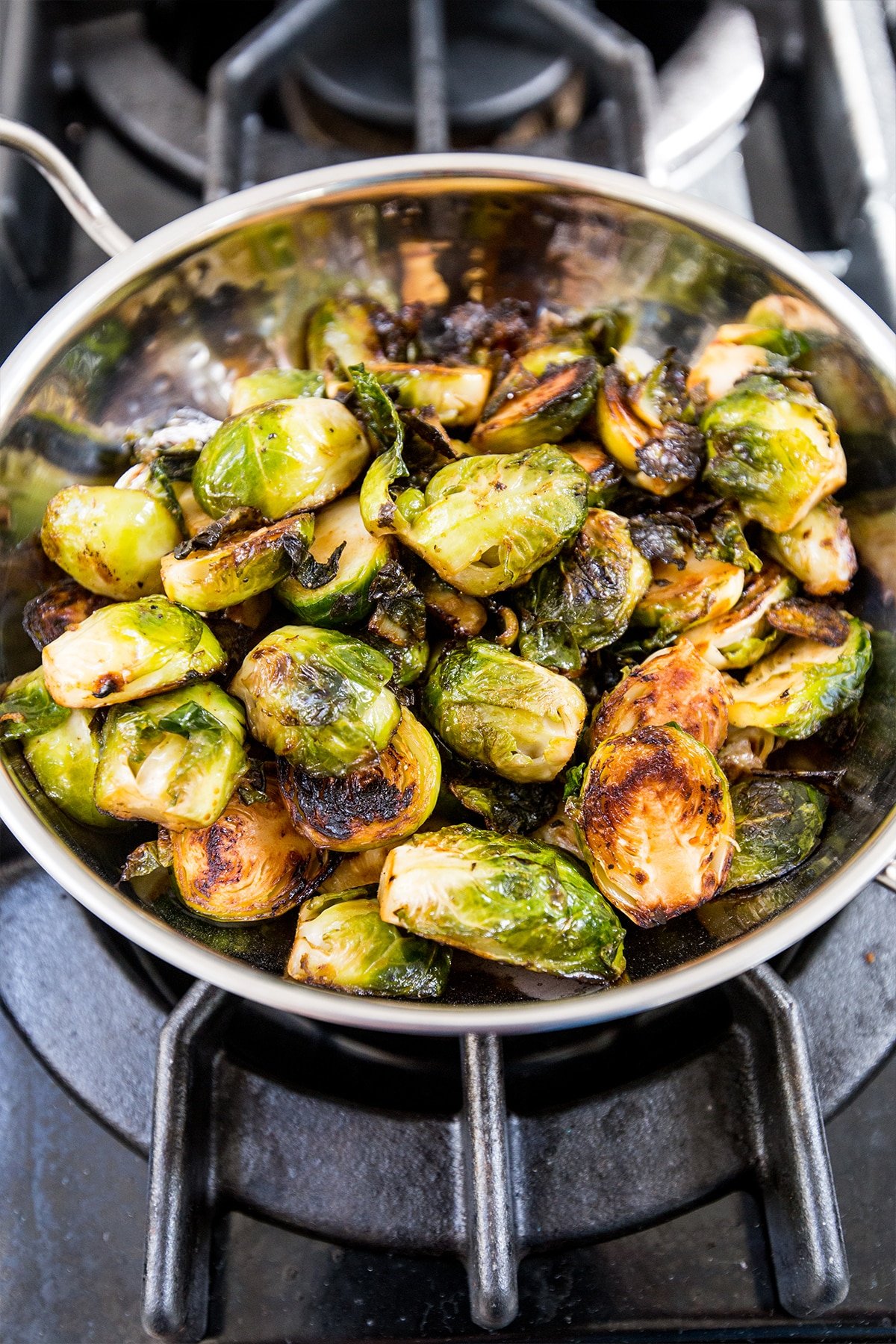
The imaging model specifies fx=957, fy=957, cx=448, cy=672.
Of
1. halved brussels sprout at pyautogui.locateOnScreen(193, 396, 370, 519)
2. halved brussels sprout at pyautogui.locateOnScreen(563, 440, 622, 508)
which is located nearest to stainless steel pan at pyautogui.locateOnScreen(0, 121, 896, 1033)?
halved brussels sprout at pyautogui.locateOnScreen(193, 396, 370, 519)

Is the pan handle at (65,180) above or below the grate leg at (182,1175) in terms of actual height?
above

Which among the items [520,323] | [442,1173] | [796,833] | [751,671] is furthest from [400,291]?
[442,1173]

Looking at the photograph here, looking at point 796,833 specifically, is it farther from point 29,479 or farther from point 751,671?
point 29,479

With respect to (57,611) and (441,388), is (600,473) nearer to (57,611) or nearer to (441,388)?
(441,388)

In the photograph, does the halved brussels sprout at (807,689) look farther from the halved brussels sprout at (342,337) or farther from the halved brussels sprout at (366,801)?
the halved brussels sprout at (342,337)

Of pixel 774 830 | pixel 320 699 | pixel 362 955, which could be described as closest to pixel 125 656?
pixel 320 699

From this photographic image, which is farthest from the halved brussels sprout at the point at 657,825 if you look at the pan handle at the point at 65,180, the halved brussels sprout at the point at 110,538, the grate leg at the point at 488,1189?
the pan handle at the point at 65,180
